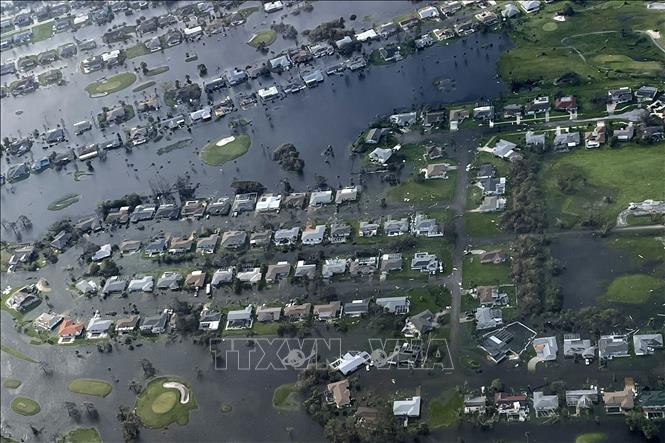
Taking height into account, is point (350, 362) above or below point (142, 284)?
below

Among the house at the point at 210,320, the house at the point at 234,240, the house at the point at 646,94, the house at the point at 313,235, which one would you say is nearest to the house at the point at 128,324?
the house at the point at 210,320

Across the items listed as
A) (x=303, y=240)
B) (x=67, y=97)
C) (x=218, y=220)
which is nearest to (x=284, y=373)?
(x=303, y=240)

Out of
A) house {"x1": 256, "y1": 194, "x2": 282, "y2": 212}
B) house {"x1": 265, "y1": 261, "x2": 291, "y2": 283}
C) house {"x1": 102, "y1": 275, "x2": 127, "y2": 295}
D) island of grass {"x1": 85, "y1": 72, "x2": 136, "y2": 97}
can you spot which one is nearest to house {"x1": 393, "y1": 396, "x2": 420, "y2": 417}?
house {"x1": 265, "y1": 261, "x2": 291, "y2": 283}

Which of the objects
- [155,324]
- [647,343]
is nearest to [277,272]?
[155,324]

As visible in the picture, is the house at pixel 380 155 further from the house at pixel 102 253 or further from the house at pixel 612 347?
the house at pixel 612 347

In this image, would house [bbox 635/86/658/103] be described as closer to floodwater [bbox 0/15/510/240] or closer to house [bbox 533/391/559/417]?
floodwater [bbox 0/15/510/240]

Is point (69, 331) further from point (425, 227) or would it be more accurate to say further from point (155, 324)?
point (425, 227)
